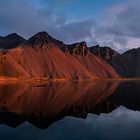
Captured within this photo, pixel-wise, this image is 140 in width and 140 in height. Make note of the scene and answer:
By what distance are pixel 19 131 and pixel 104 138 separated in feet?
24.3

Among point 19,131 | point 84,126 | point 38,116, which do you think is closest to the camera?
point 19,131

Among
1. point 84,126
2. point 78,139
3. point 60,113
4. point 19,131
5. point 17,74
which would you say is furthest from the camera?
point 17,74

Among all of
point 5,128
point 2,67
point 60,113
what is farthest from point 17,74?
point 5,128

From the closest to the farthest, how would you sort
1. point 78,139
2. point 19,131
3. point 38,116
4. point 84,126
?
point 78,139 < point 19,131 < point 84,126 < point 38,116

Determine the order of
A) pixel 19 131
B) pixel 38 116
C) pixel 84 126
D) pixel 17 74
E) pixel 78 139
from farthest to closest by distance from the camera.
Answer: pixel 17 74, pixel 38 116, pixel 84 126, pixel 19 131, pixel 78 139

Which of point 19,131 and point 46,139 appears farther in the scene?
point 19,131

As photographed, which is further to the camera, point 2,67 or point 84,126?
point 2,67

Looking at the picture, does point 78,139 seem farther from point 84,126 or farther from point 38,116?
point 38,116

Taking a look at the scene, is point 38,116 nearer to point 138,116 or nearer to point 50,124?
point 50,124

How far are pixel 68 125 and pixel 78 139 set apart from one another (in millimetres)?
7589

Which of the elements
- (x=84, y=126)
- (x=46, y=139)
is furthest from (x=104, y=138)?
(x=84, y=126)

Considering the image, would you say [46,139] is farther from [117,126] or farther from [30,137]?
[117,126]

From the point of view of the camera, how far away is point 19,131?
2792 cm

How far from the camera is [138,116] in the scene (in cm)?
3997
